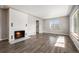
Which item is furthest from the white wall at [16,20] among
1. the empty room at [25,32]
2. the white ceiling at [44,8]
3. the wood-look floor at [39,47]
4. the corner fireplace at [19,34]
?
the wood-look floor at [39,47]

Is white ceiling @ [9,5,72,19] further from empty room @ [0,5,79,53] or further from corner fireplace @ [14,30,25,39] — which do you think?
corner fireplace @ [14,30,25,39]

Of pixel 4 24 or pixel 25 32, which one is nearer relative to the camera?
pixel 4 24

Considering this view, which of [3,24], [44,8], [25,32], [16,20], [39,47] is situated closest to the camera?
[39,47]

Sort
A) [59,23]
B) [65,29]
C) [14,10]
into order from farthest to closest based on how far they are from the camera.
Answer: [59,23] → [65,29] → [14,10]

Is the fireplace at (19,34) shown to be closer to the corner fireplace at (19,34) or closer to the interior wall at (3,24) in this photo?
the corner fireplace at (19,34)

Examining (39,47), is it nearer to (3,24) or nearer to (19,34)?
(19,34)

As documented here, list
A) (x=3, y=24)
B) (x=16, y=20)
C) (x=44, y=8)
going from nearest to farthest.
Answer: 1. (x=44, y=8)
2. (x=16, y=20)
3. (x=3, y=24)

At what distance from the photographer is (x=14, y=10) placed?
548cm

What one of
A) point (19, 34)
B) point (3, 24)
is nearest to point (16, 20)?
point (19, 34)

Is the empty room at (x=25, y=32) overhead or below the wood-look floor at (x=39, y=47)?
overhead
